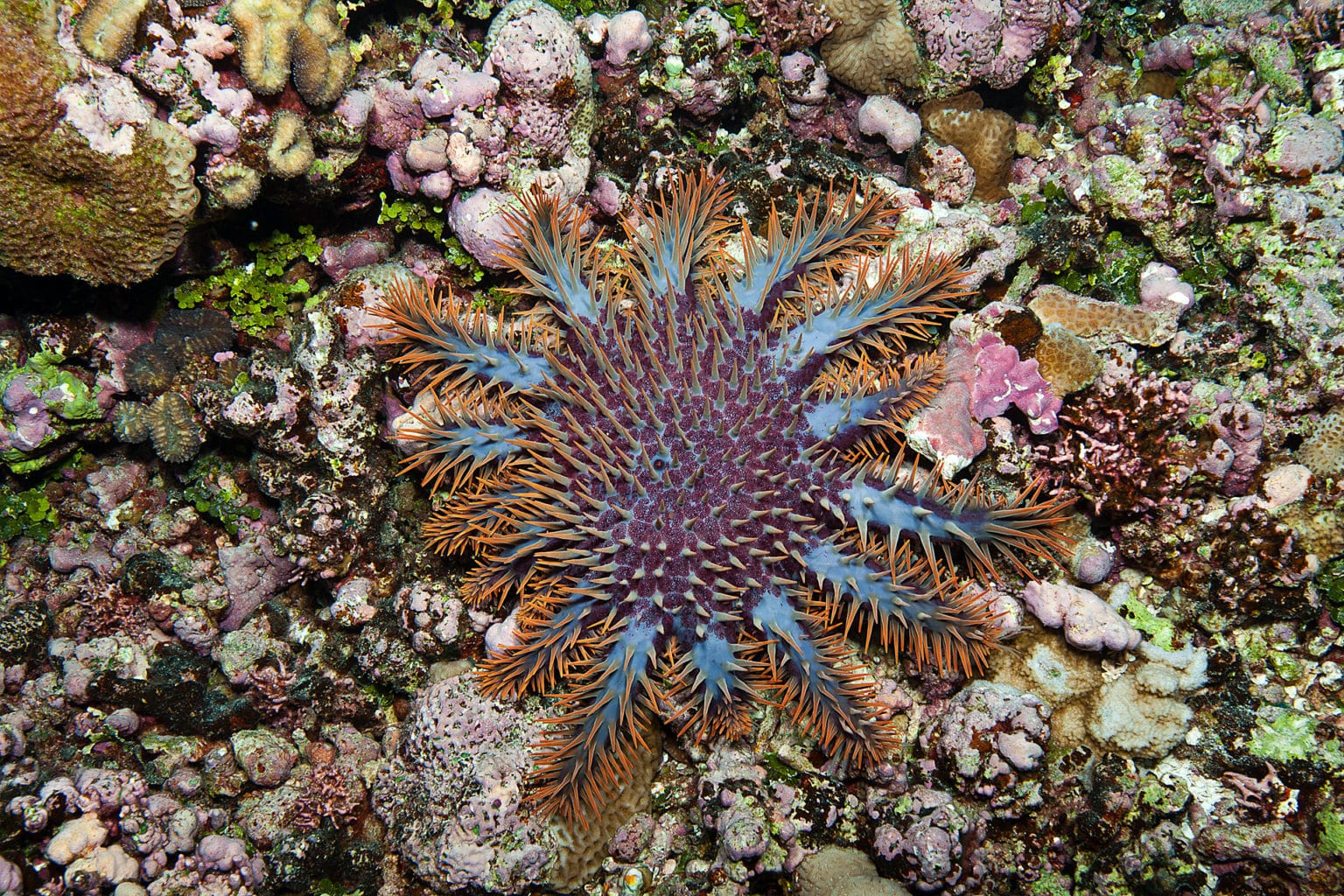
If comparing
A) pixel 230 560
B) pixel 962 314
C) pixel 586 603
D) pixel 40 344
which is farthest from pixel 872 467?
pixel 40 344

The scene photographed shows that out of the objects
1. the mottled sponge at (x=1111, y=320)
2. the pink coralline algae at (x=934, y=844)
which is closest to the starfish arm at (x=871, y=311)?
the mottled sponge at (x=1111, y=320)

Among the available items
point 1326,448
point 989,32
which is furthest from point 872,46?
point 1326,448

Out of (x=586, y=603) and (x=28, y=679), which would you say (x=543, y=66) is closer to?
(x=586, y=603)

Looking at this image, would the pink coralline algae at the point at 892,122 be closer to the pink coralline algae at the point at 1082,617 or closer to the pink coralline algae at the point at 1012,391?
the pink coralline algae at the point at 1012,391

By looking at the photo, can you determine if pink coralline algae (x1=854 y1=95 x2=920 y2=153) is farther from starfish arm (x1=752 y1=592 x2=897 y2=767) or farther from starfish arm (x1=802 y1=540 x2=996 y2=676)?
starfish arm (x1=752 y1=592 x2=897 y2=767)

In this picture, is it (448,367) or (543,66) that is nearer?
(448,367)

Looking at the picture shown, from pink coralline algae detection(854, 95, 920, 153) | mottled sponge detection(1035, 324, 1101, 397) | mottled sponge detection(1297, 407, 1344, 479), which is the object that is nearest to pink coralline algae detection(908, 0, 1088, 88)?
pink coralline algae detection(854, 95, 920, 153)

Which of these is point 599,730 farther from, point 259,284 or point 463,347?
point 259,284
